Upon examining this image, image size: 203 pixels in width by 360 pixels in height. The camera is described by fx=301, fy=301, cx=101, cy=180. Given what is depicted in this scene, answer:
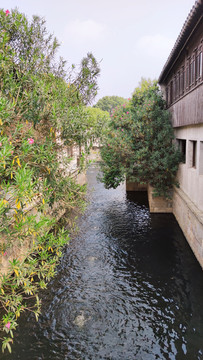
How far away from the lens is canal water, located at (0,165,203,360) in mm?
7289

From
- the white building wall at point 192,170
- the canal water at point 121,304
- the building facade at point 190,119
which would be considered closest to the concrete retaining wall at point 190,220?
the building facade at point 190,119

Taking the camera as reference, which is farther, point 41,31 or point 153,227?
point 153,227

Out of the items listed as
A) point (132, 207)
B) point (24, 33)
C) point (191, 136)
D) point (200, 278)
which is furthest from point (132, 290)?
point (132, 207)

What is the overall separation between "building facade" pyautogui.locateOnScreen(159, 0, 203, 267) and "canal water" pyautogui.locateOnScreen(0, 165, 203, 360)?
1.32 m

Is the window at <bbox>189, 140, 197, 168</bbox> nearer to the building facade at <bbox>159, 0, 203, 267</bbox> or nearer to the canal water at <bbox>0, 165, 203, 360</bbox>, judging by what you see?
the building facade at <bbox>159, 0, 203, 267</bbox>

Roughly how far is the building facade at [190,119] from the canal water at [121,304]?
1.32m

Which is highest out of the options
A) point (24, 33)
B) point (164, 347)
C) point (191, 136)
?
point (24, 33)

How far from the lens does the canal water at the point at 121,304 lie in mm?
7289

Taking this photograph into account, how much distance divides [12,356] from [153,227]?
9.70m

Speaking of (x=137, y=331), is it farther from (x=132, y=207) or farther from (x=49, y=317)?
(x=132, y=207)

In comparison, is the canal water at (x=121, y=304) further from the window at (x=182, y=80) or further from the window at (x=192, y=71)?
the window at (x=182, y=80)

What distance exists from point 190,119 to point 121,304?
24.6ft

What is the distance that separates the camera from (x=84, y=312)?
8.61m

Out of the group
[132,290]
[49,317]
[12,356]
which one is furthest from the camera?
[132,290]
